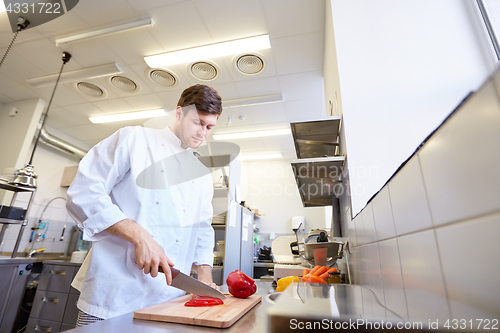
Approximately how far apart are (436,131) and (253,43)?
2.50 metres

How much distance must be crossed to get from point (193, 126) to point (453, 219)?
108cm

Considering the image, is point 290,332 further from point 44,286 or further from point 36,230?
point 36,230

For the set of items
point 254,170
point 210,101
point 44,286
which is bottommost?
point 44,286

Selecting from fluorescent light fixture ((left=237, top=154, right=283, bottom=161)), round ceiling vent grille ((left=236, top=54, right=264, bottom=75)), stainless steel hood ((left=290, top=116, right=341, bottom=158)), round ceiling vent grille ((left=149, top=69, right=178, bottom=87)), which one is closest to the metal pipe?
round ceiling vent grille ((left=149, top=69, right=178, bottom=87))

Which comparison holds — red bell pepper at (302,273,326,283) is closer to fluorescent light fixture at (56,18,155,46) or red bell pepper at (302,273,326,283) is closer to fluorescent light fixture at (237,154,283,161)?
fluorescent light fixture at (56,18,155,46)

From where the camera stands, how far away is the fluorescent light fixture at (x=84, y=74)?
2885mm

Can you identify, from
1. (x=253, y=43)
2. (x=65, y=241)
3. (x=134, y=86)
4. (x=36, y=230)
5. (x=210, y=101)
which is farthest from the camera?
(x=65, y=241)

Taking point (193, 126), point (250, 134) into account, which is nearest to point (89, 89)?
point (250, 134)

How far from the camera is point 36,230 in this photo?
406 cm

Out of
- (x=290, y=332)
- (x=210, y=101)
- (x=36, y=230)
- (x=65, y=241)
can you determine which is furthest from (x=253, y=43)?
(x=65, y=241)

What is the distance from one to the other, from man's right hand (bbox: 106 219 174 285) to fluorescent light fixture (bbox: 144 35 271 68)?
2.20 metres

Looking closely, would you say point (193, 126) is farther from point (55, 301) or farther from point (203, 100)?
point (55, 301)

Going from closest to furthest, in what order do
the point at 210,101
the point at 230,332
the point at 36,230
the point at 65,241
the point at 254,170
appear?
1. the point at 230,332
2. the point at 210,101
3. the point at 36,230
4. the point at 65,241
5. the point at 254,170

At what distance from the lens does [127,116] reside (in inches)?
153
